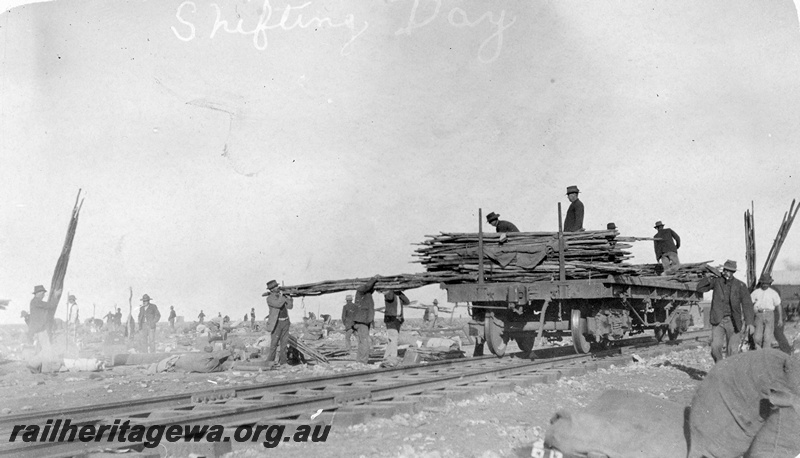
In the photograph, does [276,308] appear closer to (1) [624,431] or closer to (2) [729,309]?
(2) [729,309]

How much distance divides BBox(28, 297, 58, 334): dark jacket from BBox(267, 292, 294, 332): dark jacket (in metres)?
4.59

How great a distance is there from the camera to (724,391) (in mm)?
4289

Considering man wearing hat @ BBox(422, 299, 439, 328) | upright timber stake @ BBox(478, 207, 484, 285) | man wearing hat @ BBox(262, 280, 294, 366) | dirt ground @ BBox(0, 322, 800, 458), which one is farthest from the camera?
man wearing hat @ BBox(422, 299, 439, 328)

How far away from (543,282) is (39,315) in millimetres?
10227

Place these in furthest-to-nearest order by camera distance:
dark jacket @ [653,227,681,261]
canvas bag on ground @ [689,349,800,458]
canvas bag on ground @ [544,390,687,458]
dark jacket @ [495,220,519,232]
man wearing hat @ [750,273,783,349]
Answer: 1. dark jacket @ [653,227,681,261]
2. dark jacket @ [495,220,519,232]
3. man wearing hat @ [750,273,783,349]
4. canvas bag on ground @ [544,390,687,458]
5. canvas bag on ground @ [689,349,800,458]

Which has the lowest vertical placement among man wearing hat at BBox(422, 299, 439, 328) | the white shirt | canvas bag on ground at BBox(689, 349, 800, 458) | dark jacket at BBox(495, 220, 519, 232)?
man wearing hat at BBox(422, 299, 439, 328)

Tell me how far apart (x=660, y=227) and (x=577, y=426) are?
1165 cm

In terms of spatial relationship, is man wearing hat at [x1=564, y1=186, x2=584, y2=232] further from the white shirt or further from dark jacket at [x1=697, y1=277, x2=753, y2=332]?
the white shirt

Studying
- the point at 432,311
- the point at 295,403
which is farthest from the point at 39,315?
the point at 432,311

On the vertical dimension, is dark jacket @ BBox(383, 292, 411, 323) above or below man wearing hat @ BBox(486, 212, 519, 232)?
below

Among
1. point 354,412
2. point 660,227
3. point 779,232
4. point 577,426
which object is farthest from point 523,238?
point 779,232

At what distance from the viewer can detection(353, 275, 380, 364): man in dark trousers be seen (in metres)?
14.0

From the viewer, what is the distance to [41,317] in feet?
45.4

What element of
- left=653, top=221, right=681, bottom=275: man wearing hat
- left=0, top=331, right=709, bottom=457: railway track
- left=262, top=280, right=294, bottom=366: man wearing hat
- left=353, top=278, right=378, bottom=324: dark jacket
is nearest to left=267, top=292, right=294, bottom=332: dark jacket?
left=262, top=280, right=294, bottom=366: man wearing hat
